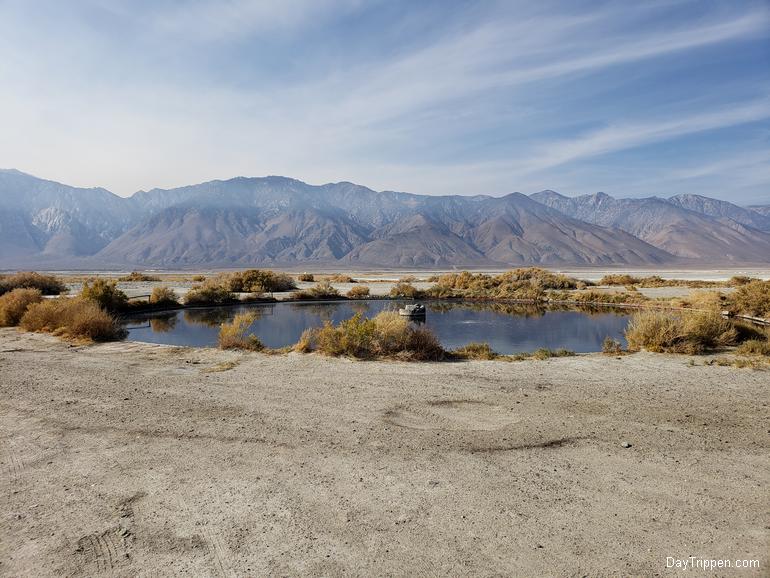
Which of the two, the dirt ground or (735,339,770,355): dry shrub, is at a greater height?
(735,339,770,355): dry shrub

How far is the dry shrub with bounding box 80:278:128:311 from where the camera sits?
22.5 metres

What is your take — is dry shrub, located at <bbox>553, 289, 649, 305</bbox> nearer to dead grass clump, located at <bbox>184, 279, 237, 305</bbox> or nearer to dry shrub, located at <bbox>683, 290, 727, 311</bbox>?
dry shrub, located at <bbox>683, 290, 727, 311</bbox>

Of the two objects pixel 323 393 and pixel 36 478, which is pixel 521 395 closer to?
pixel 323 393

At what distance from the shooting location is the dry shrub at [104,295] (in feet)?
73.8

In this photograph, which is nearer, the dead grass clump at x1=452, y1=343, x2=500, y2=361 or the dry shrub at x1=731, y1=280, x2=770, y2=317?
the dead grass clump at x1=452, y1=343, x2=500, y2=361

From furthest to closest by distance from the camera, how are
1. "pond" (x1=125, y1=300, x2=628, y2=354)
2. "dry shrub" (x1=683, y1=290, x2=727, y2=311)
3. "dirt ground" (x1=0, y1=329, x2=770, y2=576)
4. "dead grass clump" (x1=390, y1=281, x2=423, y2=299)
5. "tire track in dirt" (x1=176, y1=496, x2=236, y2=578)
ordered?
"dead grass clump" (x1=390, y1=281, x2=423, y2=299) → "dry shrub" (x1=683, y1=290, x2=727, y2=311) → "pond" (x1=125, y1=300, x2=628, y2=354) → "dirt ground" (x1=0, y1=329, x2=770, y2=576) → "tire track in dirt" (x1=176, y1=496, x2=236, y2=578)

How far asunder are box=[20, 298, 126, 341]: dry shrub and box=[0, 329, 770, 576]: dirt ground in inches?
218

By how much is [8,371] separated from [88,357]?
1893mm

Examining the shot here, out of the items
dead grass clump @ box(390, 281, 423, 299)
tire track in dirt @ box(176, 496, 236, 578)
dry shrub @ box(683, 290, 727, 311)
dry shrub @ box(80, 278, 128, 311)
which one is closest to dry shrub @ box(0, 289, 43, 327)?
dry shrub @ box(80, 278, 128, 311)

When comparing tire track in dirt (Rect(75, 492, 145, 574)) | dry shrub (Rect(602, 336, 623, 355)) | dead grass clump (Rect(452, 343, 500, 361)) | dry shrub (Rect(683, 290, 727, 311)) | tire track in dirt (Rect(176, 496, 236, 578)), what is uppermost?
dry shrub (Rect(683, 290, 727, 311))

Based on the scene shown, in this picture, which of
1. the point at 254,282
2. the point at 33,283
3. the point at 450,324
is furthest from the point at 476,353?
the point at 33,283

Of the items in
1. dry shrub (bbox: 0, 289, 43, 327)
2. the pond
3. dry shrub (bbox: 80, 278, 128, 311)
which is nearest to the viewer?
the pond

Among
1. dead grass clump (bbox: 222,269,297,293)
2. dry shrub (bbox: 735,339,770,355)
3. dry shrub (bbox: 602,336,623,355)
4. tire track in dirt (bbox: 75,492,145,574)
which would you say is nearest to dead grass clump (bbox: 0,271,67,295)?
dead grass clump (bbox: 222,269,297,293)

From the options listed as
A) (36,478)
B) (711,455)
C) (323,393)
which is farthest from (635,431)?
(36,478)
